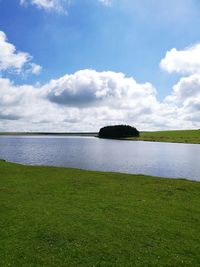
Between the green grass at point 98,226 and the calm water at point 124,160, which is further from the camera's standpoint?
the calm water at point 124,160

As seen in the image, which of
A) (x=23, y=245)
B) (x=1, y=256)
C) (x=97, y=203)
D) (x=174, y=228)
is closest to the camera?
(x=1, y=256)

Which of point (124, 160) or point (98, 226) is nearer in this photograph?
point (98, 226)

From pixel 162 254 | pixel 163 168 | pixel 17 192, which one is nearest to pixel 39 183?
pixel 17 192

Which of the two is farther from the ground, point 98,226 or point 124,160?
point 98,226

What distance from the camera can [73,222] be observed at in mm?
18969

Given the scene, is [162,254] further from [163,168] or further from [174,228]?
[163,168]

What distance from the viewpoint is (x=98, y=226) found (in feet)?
60.1

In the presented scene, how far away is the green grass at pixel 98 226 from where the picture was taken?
47.0 ft

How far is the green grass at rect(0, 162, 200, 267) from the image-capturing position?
47.0 ft

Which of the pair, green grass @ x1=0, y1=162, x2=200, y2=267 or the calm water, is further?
the calm water

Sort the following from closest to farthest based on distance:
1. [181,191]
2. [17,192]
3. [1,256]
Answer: [1,256]
[17,192]
[181,191]

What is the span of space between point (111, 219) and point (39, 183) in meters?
15.2

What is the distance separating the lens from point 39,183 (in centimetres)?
3253

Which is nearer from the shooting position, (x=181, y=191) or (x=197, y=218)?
(x=197, y=218)
